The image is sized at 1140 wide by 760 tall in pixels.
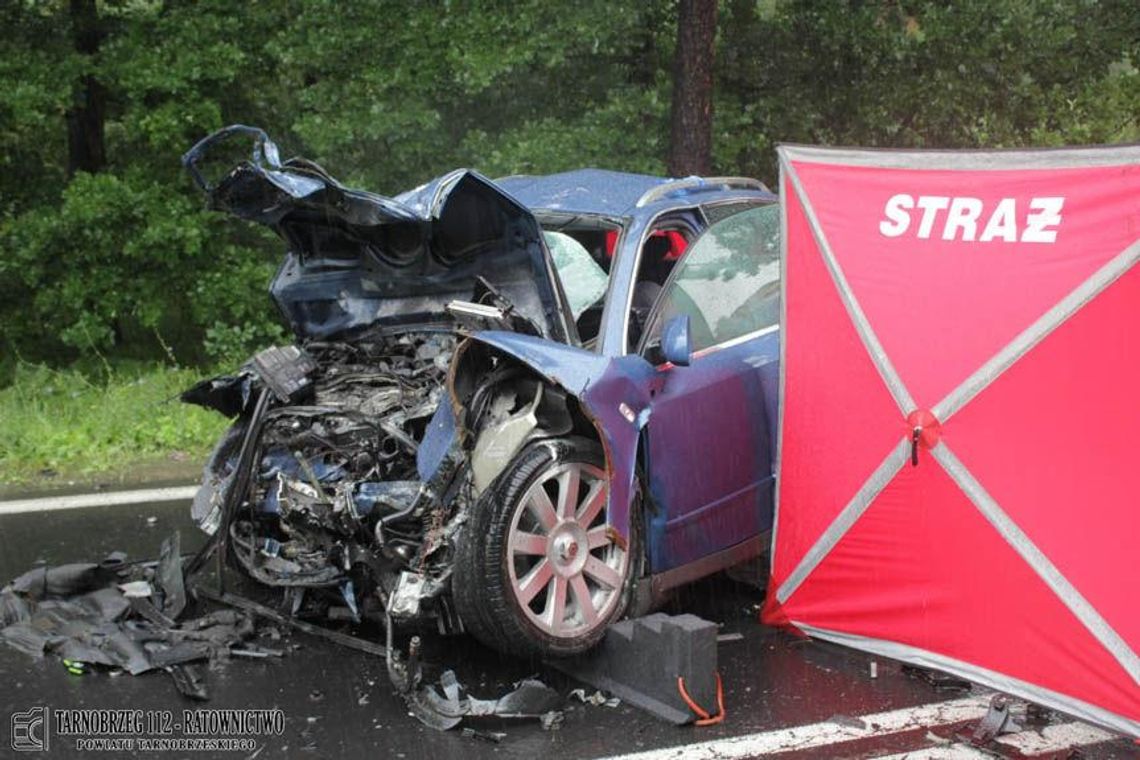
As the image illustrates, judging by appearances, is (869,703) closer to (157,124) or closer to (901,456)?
(901,456)

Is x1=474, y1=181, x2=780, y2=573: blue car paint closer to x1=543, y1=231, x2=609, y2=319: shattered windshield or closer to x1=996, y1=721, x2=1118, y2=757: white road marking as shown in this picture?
x1=543, y1=231, x2=609, y2=319: shattered windshield

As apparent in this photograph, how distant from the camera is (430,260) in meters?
5.35

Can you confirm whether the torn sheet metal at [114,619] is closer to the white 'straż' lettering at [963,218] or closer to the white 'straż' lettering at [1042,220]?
the white 'straż' lettering at [963,218]

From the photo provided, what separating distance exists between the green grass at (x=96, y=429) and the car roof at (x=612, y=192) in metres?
2.70

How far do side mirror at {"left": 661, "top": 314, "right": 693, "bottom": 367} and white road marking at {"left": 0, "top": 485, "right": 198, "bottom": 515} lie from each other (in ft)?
12.0

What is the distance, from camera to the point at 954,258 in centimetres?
446

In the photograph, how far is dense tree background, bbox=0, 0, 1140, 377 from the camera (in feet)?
35.1

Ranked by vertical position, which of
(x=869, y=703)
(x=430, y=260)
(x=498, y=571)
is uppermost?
(x=430, y=260)

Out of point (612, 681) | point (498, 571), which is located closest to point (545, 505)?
point (498, 571)

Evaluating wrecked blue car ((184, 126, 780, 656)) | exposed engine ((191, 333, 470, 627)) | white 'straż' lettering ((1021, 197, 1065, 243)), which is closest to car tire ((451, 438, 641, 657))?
wrecked blue car ((184, 126, 780, 656))

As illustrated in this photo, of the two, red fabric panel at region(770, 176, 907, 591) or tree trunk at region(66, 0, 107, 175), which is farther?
tree trunk at region(66, 0, 107, 175)

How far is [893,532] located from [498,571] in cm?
152

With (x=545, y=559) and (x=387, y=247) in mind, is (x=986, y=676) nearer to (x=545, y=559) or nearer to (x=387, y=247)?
(x=545, y=559)

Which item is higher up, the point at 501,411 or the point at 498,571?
the point at 501,411
